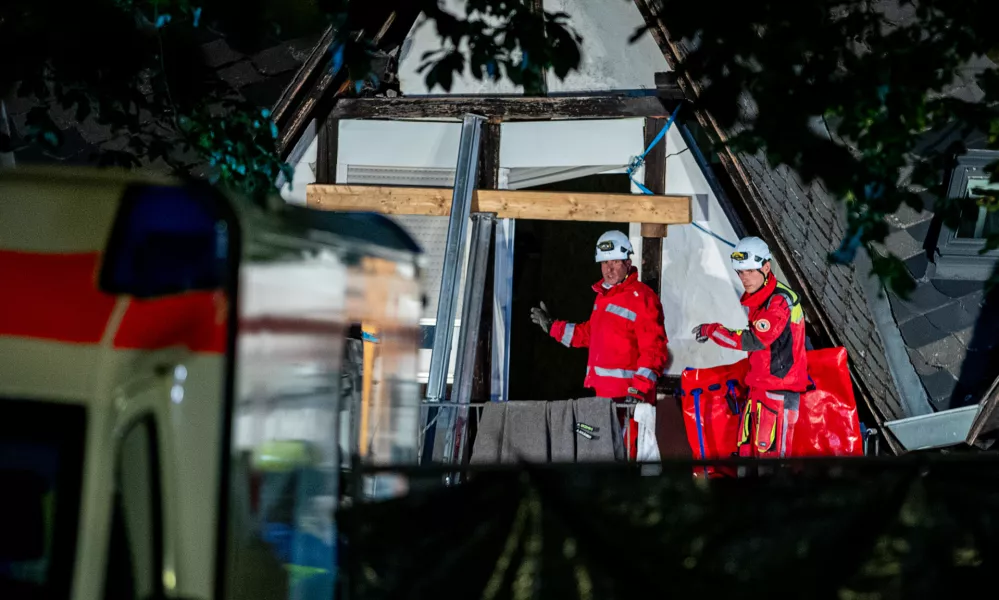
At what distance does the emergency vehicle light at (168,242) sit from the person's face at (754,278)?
553 cm

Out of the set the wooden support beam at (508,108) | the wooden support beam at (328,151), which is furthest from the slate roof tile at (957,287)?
the wooden support beam at (328,151)

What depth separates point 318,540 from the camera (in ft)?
14.2

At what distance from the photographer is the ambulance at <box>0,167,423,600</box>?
3.22 metres

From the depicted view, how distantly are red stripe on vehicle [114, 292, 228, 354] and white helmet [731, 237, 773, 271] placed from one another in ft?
18.2

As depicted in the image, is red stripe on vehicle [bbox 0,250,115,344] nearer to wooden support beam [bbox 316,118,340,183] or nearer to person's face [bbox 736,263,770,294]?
person's face [bbox 736,263,770,294]

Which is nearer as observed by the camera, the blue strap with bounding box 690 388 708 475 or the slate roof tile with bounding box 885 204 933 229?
the blue strap with bounding box 690 388 708 475

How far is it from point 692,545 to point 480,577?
29.6 inches

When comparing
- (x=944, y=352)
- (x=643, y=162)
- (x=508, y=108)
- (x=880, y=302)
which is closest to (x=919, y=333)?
(x=944, y=352)

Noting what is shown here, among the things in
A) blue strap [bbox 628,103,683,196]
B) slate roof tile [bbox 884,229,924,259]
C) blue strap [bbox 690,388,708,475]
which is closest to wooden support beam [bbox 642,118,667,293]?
blue strap [bbox 628,103,683,196]

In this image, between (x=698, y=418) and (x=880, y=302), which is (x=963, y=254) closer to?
(x=880, y=302)

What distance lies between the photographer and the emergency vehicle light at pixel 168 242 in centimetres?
334

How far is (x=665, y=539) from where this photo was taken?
3.63 meters

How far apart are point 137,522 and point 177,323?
0.64 metres

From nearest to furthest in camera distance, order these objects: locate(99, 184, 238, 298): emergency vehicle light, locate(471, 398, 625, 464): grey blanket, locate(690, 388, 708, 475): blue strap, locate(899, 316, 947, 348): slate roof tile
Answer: locate(99, 184, 238, 298): emergency vehicle light → locate(471, 398, 625, 464): grey blanket → locate(690, 388, 708, 475): blue strap → locate(899, 316, 947, 348): slate roof tile
